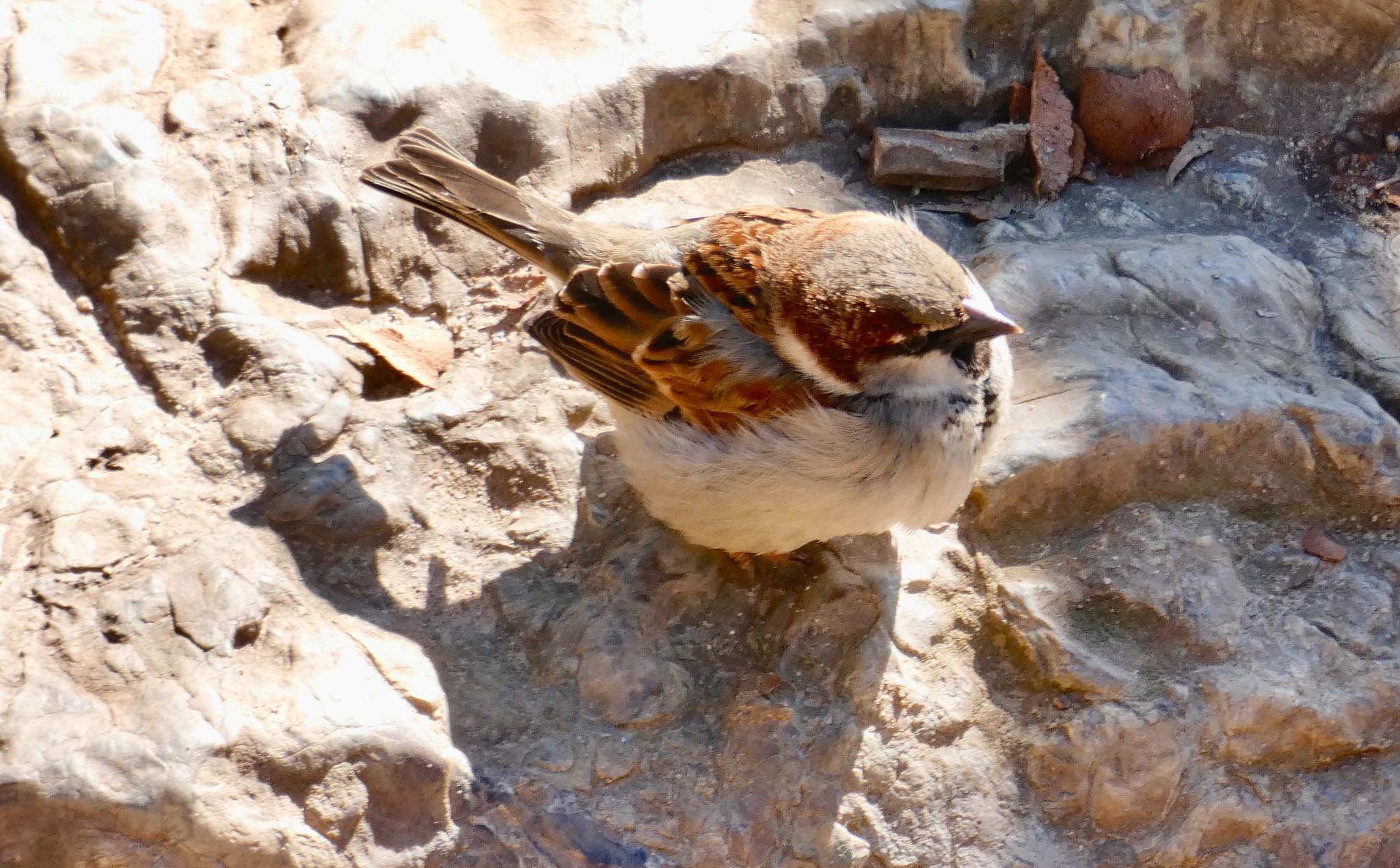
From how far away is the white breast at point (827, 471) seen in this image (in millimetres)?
3125

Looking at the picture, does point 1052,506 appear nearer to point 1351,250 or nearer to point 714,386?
point 714,386

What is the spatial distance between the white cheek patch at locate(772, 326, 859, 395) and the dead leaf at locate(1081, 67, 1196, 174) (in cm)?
197

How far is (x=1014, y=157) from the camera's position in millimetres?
4520

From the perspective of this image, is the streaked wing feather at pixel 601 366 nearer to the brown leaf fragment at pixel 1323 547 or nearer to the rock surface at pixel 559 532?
the rock surface at pixel 559 532

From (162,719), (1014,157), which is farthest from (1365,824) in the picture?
(162,719)

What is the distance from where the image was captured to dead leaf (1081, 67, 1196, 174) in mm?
4520

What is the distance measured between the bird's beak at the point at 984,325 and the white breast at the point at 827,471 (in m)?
0.19

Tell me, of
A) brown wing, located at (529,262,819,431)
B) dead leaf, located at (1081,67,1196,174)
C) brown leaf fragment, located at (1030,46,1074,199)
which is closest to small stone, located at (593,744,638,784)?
brown wing, located at (529,262,819,431)

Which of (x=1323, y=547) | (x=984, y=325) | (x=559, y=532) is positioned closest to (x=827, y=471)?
(x=984, y=325)

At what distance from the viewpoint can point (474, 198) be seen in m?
3.69

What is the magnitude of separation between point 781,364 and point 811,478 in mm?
352

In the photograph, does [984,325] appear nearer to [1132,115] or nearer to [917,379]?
[917,379]

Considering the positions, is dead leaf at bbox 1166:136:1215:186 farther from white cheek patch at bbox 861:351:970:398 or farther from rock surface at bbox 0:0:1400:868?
white cheek patch at bbox 861:351:970:398

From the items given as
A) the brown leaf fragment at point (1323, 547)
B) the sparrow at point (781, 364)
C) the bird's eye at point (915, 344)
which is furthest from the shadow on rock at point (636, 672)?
the brown leaf fragment at point (1323, 547)
